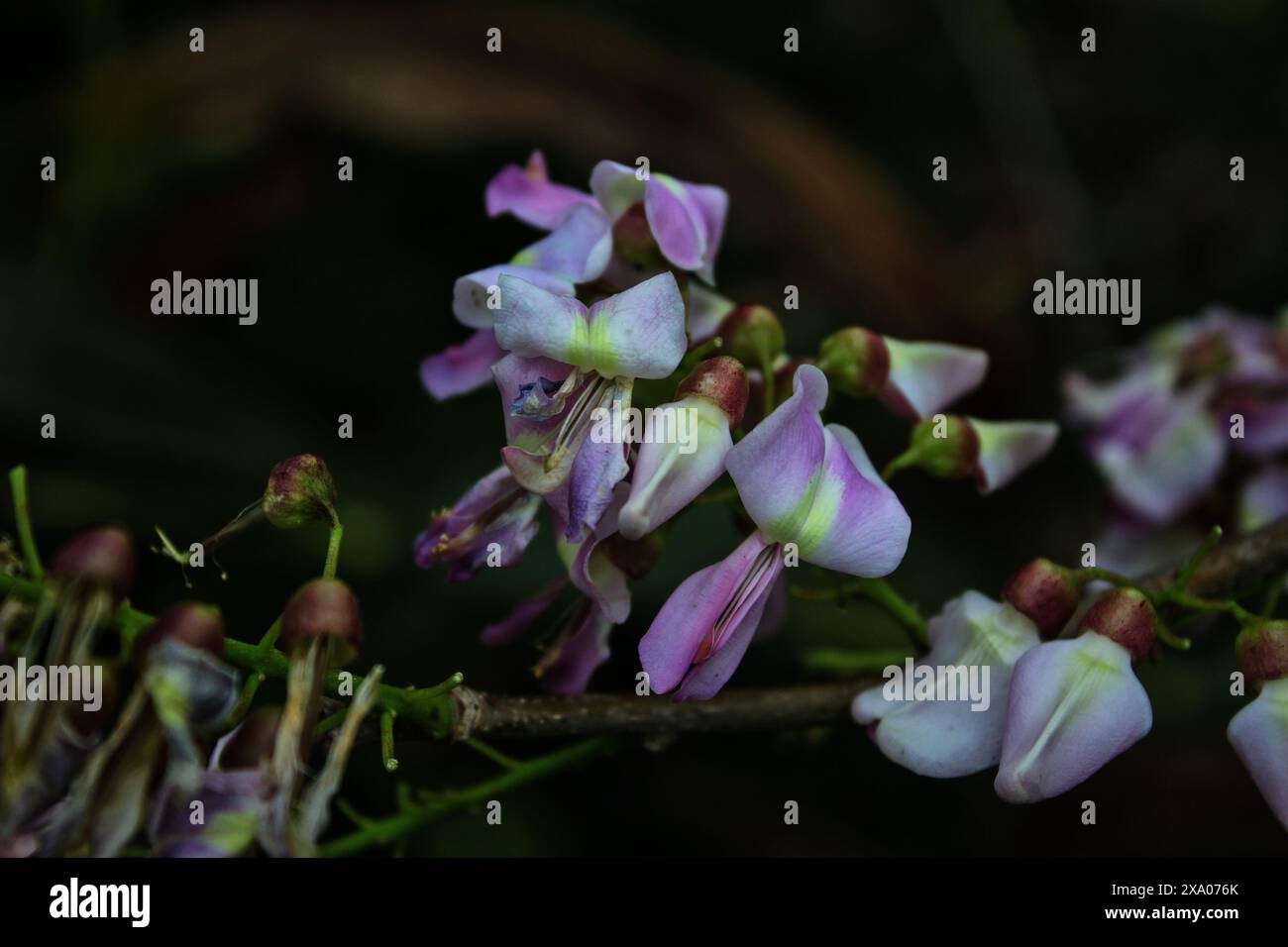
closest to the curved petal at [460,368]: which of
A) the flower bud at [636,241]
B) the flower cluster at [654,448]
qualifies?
the flower cluster at [654,448]

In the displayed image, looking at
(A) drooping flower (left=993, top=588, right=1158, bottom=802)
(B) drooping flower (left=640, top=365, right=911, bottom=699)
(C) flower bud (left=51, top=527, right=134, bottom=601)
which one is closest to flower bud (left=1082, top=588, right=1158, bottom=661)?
(A) drooping flower (left=993, top=588, right=1158, bottom=802)

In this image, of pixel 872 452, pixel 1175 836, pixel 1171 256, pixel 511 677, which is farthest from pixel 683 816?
pixel 1171 256

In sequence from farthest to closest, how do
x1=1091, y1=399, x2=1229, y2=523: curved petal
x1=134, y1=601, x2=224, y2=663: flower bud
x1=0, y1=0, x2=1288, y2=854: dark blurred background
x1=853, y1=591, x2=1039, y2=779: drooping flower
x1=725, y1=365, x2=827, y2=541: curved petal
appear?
x1=0, y1=0, x2=1288, y2=854: dark blurred background < x1=1091, y1=399, x2=1229, y2=523: curved petal < x1=853, y1=591, x2=1039, y2=779: drooping flower < x1=725, y1=365, x2=827, y2=541: curved petal < x1=134, y1=601, x2=224, y2=663: flower bud

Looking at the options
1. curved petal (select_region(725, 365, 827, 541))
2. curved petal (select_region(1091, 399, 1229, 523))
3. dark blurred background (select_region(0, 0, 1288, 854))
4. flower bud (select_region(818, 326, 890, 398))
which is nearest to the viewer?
curved petal (select_region(725, 365, 827, 541))

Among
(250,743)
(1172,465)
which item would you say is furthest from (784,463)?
(1172,465)

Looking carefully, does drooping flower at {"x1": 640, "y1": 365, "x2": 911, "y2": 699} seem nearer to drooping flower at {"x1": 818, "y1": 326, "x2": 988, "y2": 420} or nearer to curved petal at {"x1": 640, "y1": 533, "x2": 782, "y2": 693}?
curved petal at {"x1": 640, "y1": 533, "x2": 782, "y2": 693}

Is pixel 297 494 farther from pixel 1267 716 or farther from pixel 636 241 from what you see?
pixel 1267 716
